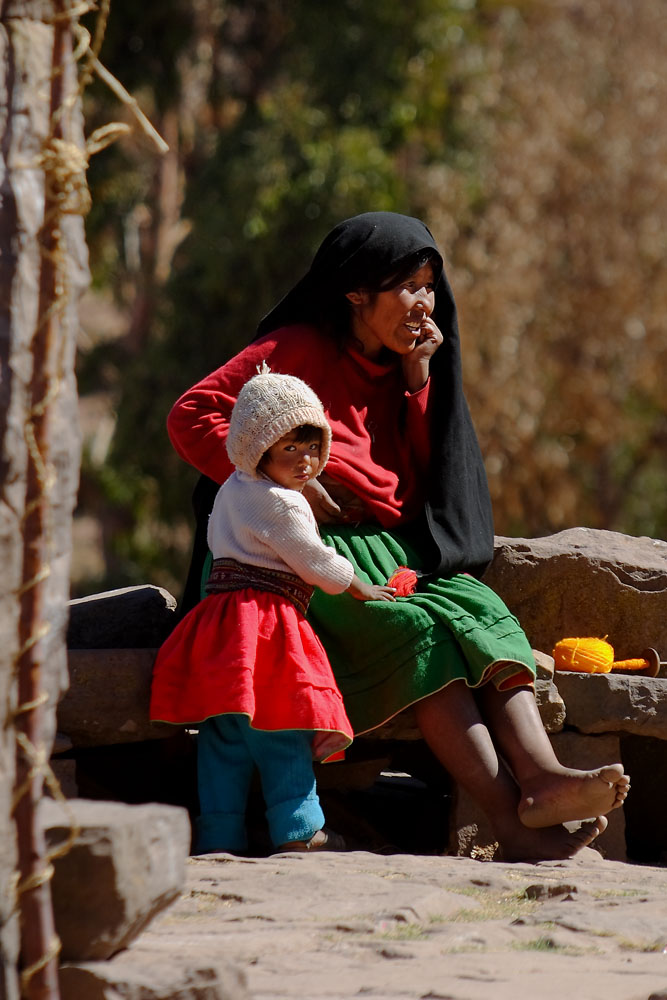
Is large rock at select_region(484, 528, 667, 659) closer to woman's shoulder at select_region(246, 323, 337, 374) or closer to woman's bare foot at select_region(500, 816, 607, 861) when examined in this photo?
woman's shoulder at select_region(246, 323, 337, 374)

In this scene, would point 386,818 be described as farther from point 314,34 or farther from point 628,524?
point 628,524

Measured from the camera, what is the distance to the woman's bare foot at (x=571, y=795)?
12.6 feet

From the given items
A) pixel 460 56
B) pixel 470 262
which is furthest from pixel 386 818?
pixel 460 56

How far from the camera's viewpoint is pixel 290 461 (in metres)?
4.03

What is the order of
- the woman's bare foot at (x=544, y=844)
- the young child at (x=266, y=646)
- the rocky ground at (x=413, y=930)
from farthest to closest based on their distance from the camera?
the woman's bare foot at (x=544, y=844), the young child at (x=266, y=646), the rocky ground at (x=413, y=930)

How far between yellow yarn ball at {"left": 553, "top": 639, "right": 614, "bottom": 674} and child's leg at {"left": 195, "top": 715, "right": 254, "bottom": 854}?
1338 millimetres

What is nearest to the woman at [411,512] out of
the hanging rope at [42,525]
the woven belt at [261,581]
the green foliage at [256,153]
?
the woven belt at [261,581]

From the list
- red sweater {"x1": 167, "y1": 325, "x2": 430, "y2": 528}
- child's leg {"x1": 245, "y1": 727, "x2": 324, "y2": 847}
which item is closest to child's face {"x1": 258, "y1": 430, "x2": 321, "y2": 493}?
red sweater {"x1": 167, "y1": 325, "x2": 430, "y2": 528}

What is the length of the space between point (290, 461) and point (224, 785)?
93 centimetres

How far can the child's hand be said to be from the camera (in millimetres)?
4098

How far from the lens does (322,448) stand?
13.5 feet

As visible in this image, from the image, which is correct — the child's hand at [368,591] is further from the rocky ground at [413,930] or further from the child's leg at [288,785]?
the rocky ground at [413,930]

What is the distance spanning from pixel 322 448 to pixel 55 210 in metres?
1.84

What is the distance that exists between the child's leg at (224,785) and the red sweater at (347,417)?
793 mm
